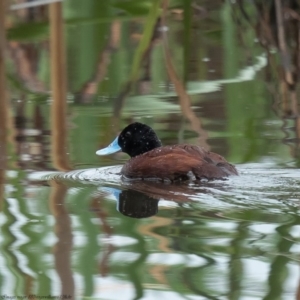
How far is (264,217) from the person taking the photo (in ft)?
16.0

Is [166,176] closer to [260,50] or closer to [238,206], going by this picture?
[238,206]

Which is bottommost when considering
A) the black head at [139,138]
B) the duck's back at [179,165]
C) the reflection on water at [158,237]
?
the reflection on water at [158,237]

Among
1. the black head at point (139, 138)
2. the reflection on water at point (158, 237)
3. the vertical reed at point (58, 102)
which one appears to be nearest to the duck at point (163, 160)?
the black head at point (139, 138)

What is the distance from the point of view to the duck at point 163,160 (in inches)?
230

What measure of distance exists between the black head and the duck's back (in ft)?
1.00

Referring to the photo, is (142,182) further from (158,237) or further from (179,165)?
(158,237)

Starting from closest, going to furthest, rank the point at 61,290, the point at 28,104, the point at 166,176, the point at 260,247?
the point at 61,290 < the point at 260,247 < the point at 166,176 < the point at 28,104

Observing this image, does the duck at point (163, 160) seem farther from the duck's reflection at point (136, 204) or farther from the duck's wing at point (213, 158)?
the duck's reflection at point (136, 204)

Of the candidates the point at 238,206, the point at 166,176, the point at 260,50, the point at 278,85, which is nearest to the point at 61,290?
the point at 238,206

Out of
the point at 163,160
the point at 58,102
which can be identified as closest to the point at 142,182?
the point at 163,160

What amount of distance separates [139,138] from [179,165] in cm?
72

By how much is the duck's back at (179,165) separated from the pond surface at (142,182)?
8cm

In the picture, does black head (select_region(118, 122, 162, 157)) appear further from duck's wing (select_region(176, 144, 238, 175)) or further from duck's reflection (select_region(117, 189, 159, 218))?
duck's reflection (select_region(117, 189, 159, 218))

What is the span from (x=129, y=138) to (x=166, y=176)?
67cm
